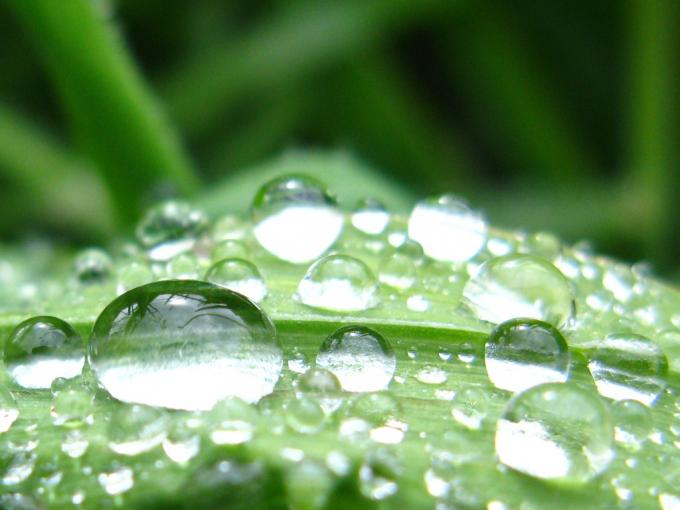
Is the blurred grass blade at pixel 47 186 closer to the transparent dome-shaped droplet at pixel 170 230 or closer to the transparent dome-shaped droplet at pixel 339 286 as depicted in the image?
the transparent dome-shaped droplet at pixel 170 230

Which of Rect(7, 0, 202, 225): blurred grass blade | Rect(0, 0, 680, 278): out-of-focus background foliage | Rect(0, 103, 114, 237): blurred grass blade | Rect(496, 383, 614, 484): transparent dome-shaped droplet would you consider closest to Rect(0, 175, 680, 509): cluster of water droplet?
Rect(496, 383, 614, 484): transparent dome-shaped droplet

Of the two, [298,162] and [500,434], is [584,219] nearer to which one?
[298,162]

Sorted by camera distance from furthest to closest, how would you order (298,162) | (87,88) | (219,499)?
1. (298,162)
2. (87,88)
3. (219,499)

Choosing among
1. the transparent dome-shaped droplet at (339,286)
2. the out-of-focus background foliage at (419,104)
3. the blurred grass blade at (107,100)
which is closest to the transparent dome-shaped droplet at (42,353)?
the transparent dome-shaped droplet at (339,286)

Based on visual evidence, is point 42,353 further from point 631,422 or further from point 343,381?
point 631,422

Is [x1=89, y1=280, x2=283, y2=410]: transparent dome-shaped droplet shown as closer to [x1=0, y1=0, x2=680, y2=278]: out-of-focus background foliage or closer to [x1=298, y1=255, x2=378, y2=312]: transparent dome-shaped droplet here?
[x1=298, y1=255, x2=378, y2=312]: transparent dome-shaped droplet

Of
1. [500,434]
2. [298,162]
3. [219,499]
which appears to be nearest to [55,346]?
[219,499]

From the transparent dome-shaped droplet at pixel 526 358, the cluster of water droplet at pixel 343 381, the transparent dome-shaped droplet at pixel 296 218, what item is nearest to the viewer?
the cluster of water droplet at pixel 343 381

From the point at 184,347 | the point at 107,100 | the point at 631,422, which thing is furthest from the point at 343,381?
the point at 107,100
